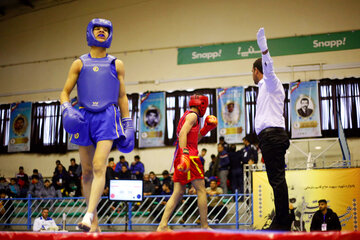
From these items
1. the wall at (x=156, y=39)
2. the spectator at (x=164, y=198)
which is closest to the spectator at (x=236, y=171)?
the spectator at (x=164, y=198)

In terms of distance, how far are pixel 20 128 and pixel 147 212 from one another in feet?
28.1

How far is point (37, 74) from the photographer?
1855cm

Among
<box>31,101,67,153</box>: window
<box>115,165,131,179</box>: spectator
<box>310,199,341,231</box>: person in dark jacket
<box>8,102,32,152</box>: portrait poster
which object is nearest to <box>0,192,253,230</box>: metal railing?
<box>115,165,131,179</box>: spectator

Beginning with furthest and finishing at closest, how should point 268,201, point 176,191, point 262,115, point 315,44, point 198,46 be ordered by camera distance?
point 198,46, point 315,44, point 268,201, point 176,191, point 262,115

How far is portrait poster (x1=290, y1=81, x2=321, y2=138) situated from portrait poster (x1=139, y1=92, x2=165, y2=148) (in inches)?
188

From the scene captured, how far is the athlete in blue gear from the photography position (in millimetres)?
3920

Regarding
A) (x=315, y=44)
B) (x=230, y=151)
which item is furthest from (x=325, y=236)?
(x=315, y=44)

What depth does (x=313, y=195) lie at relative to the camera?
8383 millimetres

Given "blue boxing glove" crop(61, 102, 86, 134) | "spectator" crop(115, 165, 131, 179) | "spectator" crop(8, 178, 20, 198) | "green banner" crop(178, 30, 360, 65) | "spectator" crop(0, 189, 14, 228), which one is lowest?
"spectator" crop(0, 189, 14, 228)

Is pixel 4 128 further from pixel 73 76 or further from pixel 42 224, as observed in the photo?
pixel 73 76

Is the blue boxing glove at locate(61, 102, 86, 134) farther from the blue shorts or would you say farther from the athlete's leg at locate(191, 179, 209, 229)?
the athlete's leg at locate(191, 179, 209, 229)

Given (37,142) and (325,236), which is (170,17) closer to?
(37,142)

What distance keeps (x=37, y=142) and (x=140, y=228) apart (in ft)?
25.6

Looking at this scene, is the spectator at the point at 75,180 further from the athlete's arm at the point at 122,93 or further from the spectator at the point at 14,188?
the athlete's arm at the point at 122,93
